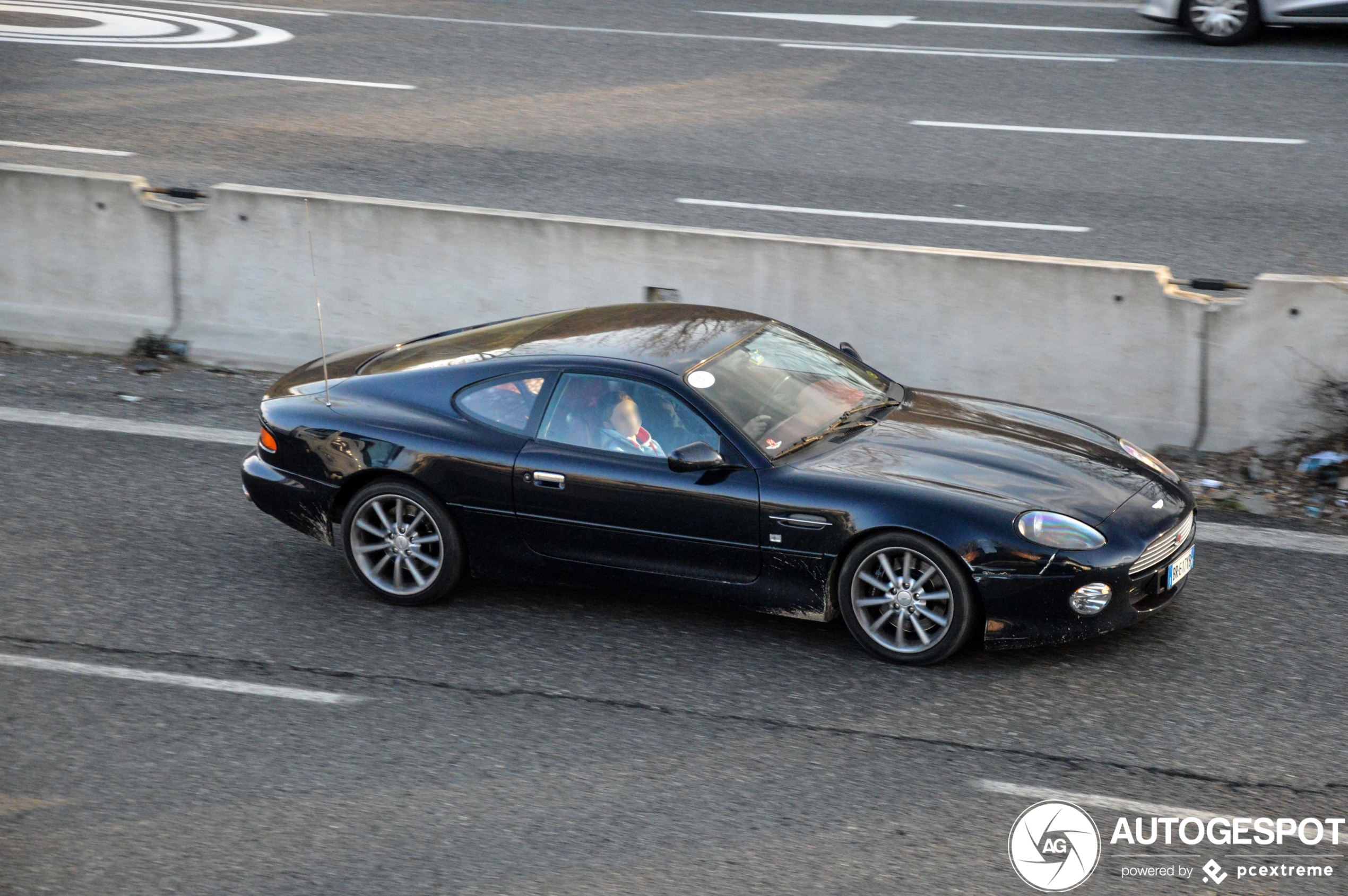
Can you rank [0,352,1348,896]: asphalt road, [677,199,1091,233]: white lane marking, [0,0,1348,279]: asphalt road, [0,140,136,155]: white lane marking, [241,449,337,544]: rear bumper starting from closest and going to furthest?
[0,352,1348,896]: asphalt road
[241,449,337,544]: rear bumper
[677,199,1091,233]: white lane marking
[0,0,1348,279]: asphalt road
[0,140,136,155]: white lane marking

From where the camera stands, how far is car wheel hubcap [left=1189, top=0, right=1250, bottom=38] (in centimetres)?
1571

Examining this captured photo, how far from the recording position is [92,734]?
17.8 ft

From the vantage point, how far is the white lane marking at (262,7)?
62.6 ft

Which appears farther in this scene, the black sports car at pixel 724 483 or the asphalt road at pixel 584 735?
the black sports car at pixel 724 483

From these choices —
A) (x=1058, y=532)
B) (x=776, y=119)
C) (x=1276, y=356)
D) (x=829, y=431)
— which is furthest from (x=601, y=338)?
(x=776, y=119)

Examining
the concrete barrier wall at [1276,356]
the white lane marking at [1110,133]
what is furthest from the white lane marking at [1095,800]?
the white lane marking at [1110,133]

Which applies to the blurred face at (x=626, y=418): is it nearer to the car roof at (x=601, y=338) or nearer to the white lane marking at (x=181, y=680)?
the car roof at (x=601, y=338)

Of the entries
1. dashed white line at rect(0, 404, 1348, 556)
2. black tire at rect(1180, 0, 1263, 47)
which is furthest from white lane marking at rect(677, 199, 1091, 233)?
black tire at rect(1180, 0, 1263, 47)

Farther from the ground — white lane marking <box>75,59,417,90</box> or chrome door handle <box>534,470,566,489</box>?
white lane marking <box>75,59,417,90</box>

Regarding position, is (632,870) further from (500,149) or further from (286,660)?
(500,149)

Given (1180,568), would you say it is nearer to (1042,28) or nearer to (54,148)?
(54,148)

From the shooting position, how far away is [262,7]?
19906 mm

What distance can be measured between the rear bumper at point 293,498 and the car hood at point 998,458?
2377mm

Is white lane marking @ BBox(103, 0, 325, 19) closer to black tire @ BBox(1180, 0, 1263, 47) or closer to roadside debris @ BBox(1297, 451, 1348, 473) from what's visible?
black tire @ BBox(1180, 0, 1263, 47)
